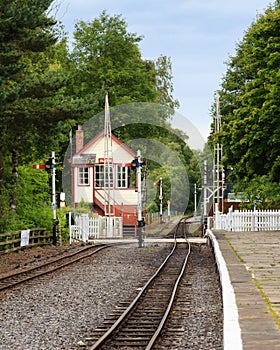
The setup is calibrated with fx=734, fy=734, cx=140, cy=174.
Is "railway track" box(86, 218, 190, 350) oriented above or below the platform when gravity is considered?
below

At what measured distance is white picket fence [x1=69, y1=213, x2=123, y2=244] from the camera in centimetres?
3966

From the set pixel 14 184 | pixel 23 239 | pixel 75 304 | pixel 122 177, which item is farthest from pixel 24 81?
pixel 122 177

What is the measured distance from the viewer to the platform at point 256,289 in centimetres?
811

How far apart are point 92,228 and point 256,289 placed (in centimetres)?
3258

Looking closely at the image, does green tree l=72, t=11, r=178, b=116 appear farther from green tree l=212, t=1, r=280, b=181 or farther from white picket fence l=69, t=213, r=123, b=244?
green tree l=212, t=1, r=280, b=181

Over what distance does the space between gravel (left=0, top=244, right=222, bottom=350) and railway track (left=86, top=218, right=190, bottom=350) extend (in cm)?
28

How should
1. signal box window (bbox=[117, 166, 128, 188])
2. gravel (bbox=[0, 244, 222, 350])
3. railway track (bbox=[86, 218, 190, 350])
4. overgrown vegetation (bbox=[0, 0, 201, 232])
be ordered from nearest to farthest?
railway track (bbox=[86, 218, 190, 350]), gravel (bbox=[0, 244, 222, 350]), overgrown vegetation (bbox=[0, 0, 201, 232]), signal box window (bbox=[117, 166, 128, 188])

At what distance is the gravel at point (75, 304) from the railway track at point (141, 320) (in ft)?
0.90

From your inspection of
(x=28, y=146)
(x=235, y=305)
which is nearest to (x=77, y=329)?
(x=235, y=305)

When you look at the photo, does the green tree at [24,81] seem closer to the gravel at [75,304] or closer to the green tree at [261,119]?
the gravel at [75,304]

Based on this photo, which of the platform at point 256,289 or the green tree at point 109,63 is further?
the green tree at point 109,63

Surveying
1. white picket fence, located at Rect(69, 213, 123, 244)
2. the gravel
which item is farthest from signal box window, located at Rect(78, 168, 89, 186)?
the gravel

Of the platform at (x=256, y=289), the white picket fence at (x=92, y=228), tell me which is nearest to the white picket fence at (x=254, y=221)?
the white picket fence at (x=92, y=228)

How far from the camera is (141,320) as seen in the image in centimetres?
1166
